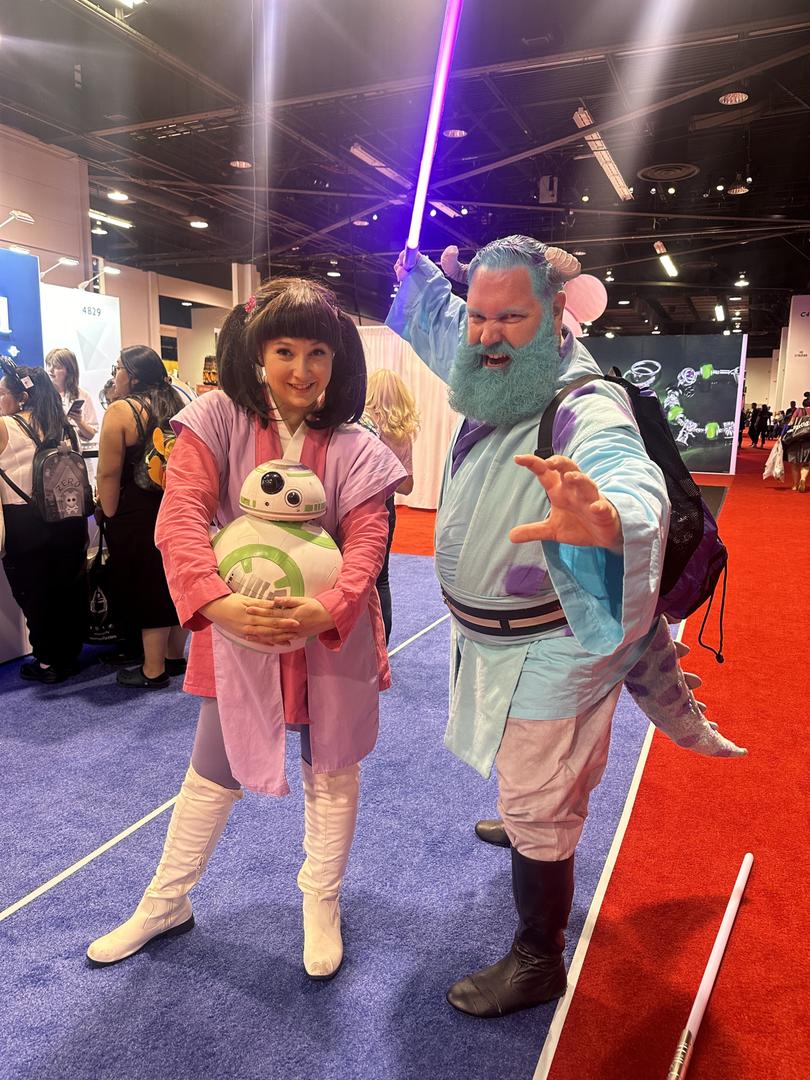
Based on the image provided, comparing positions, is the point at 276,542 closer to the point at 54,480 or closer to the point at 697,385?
the point at 54,480

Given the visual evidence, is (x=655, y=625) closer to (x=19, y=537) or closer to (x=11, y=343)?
(x=19, y=537)

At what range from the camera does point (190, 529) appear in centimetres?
143

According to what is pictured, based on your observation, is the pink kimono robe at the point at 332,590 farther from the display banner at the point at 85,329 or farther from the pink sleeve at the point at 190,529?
the display banner at the point at 85,329

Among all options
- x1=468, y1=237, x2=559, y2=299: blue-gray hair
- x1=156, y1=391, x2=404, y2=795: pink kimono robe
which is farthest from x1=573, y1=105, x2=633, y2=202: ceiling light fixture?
x1=156, y1=391, x2=404, y2=795: pink kimono robe

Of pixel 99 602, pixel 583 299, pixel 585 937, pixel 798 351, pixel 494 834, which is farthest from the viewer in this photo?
pixel 798 351

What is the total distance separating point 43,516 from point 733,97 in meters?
6.77

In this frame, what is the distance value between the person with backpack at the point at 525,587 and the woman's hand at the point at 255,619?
39 cm

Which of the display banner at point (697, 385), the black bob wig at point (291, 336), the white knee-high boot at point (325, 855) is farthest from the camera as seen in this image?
the display banner at point (697, 385)

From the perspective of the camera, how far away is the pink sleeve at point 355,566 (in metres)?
1.42

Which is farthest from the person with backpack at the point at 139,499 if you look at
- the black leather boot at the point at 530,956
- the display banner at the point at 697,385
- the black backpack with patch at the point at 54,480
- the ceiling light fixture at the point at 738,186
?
the display banner at the point at 697,385

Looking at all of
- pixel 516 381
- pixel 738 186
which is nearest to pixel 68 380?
pixel 516 381

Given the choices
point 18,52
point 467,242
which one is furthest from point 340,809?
point 467,242

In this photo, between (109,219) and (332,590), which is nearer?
(332,590)

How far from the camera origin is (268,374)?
149cm
